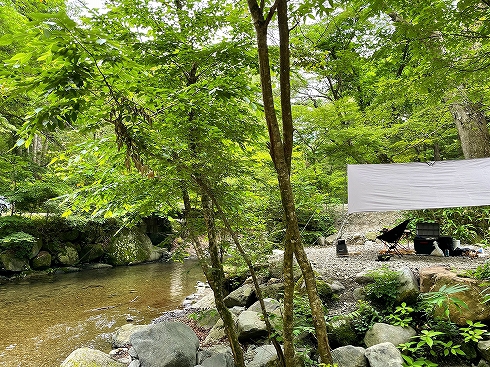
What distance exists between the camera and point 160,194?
254cm

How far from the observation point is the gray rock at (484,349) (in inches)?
115

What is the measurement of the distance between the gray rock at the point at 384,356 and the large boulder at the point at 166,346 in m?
1.89

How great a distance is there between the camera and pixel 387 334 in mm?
3240

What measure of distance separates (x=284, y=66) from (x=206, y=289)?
23.0ft

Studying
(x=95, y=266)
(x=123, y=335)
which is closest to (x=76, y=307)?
(x=123, y=335)

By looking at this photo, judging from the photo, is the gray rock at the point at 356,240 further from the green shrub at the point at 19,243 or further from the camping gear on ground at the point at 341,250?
the green shrub at the point at 19,243

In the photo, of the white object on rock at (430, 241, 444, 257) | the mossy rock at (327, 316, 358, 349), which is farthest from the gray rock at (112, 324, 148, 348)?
the white object on rock at (430, 241, 444, 257)

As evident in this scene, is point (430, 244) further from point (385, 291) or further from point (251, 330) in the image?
point (251, 330)

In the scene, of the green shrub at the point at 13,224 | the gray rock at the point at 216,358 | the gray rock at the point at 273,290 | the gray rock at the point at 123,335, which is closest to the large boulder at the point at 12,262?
the green shrub at the point at 13,224

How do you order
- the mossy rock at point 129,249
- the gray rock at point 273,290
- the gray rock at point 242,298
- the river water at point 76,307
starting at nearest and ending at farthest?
the gray rock at point 273,290, the river water at point 76,307, the gray rock at point 242,298, the mossy rock at point 129,249

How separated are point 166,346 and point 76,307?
4.11 m

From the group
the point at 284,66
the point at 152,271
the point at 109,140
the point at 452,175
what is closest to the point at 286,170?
the point at 284,66

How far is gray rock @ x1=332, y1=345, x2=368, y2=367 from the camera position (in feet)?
9.52

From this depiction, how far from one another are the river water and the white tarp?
3.64 meters
